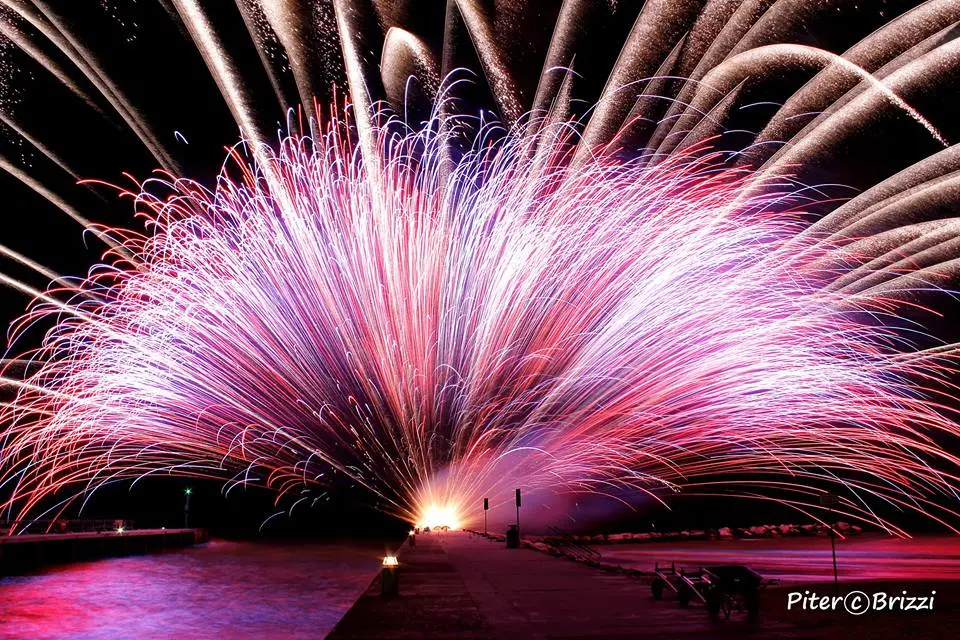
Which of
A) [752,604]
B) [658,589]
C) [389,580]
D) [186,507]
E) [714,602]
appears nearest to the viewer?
[752,604]

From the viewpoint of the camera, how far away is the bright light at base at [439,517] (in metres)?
35.0

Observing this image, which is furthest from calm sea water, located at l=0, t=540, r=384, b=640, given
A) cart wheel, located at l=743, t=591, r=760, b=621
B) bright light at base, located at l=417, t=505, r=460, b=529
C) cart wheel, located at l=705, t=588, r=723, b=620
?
cart wheel, located at l=743, t=591, r=760, b=621

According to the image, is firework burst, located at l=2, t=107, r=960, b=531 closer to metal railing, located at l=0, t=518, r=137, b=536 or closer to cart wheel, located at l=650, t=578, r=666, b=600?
cart wheel, located at l=650, t=578, r=666, b=600

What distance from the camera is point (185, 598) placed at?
2148cm

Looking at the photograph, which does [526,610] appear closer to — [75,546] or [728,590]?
[728,590]

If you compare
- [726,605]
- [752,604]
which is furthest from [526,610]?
[752,604]

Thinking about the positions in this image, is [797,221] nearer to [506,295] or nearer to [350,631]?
[506,295]

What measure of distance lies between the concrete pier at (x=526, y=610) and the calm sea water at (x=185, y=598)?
10.5ft

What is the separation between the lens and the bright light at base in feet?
115

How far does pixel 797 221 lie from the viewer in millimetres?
18031

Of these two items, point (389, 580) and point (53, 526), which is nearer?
point (389, 580)

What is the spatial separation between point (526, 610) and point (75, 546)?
2805 cm

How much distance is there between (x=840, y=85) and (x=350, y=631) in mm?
12515

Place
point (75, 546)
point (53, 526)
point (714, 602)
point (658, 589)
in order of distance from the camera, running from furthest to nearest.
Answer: point (53, 526) < point (75, 546) < point (658, 589) < point (714, 602)
